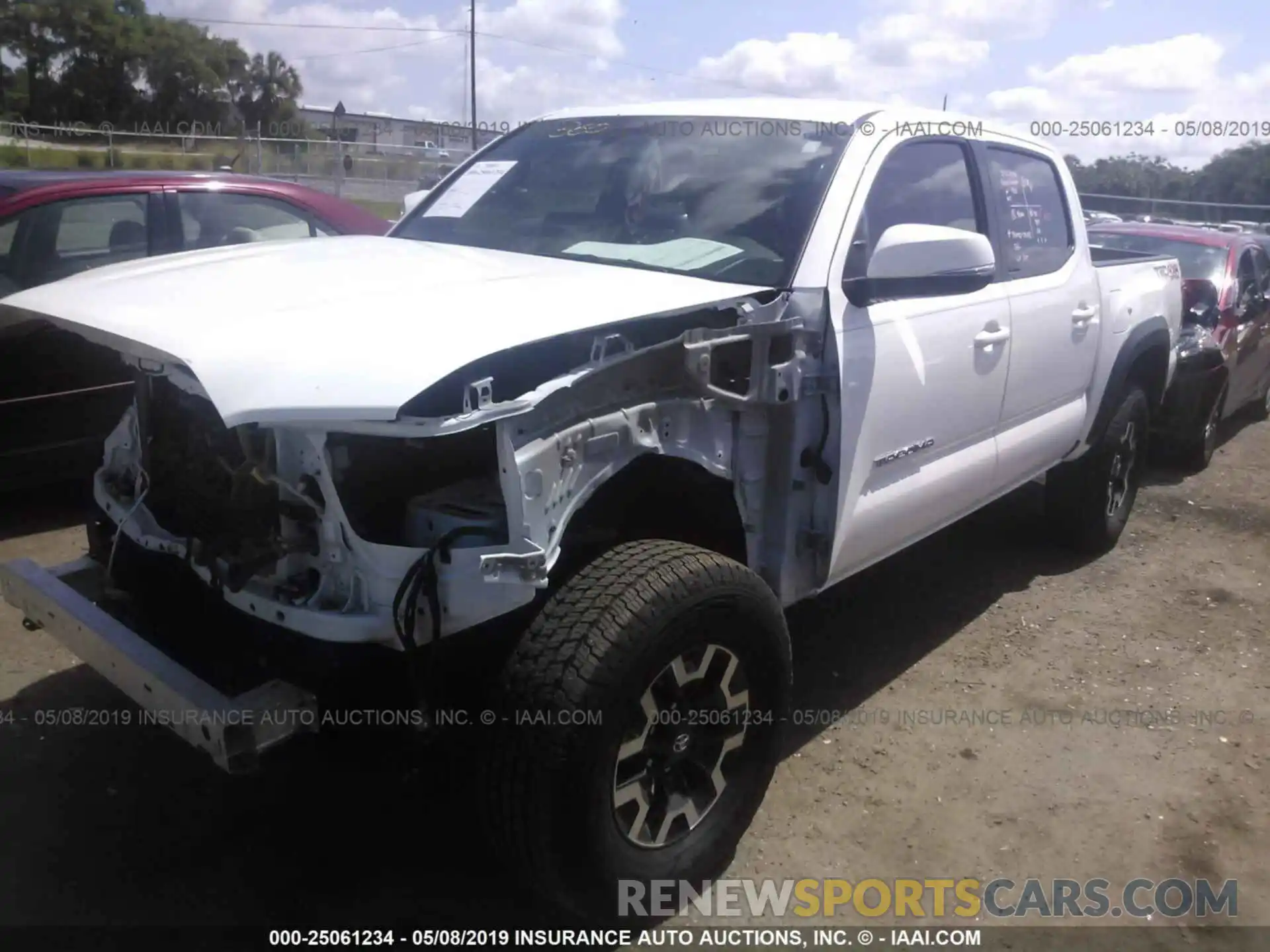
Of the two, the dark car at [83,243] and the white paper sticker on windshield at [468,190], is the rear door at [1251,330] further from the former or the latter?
the dark car at [83,243]

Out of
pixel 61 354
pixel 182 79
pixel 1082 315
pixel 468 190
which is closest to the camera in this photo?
pixel 468 190

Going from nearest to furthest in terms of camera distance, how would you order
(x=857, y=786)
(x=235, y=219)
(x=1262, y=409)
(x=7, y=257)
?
(x=857, y=786), (x=7, y=257), (x=235, y=219), (x=1262, y=409)

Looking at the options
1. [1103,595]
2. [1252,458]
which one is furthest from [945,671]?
[1252,458]

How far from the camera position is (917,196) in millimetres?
3682

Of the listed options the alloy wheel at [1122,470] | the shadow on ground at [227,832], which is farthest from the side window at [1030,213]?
the shadow on ground at [227,832]

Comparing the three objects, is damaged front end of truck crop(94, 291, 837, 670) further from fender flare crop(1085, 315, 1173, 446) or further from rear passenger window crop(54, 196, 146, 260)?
rear passenger window crop(54, 196, 146, 260)

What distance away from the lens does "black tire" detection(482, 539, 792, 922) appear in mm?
2359

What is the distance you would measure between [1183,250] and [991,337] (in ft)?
17.3

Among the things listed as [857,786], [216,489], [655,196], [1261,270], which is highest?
[655,196]

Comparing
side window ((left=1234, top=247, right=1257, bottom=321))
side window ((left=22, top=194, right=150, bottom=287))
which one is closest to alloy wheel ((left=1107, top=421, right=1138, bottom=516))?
side window ((left=1234, top=247, right=1257, bottom=321))

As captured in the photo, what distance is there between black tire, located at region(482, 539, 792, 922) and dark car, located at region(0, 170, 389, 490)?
3064 millimetres

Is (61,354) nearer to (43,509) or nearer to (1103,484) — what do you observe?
(43,509)

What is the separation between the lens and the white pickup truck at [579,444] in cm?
234

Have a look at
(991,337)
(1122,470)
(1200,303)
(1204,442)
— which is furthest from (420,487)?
(1200,303)
